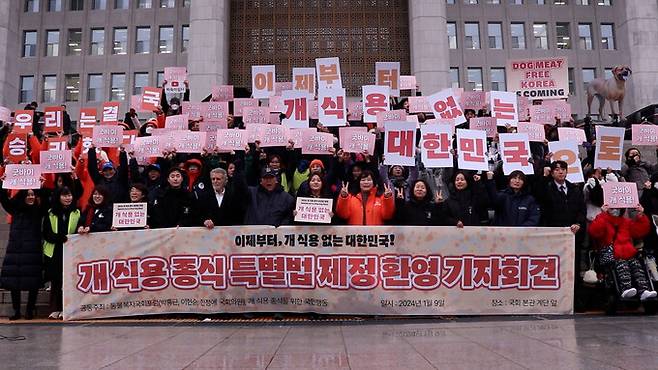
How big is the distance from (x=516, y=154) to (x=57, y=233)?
310 inches

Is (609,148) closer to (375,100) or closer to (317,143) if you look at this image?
(375,100)

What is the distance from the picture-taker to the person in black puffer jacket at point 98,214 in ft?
30.5

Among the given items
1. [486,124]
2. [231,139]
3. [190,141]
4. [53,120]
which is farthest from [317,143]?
[53,120]

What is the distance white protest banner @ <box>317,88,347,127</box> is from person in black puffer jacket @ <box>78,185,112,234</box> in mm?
4952

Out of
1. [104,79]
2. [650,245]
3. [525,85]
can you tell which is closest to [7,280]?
[650,245]

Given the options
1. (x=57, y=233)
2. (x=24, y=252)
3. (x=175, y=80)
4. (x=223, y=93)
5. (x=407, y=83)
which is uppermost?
(x=175, y=80)

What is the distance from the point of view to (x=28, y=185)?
988 centimetres

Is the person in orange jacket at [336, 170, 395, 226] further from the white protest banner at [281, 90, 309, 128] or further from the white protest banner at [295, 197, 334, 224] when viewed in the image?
the white protest banner at [281, 90, 309, 128]

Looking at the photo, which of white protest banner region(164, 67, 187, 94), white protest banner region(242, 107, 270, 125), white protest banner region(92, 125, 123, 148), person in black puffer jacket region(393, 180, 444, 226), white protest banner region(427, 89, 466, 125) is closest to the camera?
person in black puffer jacket region(393, 180, 444, 226)

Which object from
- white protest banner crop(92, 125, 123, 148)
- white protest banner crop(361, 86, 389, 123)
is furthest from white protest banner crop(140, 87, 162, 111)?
white protest banner crop(361, 86, 389, 123)

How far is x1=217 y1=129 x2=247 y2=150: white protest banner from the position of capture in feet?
36.2

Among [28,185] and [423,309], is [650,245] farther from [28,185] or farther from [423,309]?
[28,185]

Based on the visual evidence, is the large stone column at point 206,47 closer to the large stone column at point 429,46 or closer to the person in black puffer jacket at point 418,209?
the large stone column at point 429,46

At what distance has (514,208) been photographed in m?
9.45
